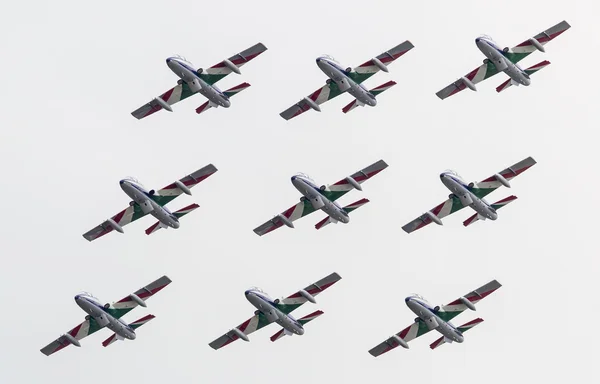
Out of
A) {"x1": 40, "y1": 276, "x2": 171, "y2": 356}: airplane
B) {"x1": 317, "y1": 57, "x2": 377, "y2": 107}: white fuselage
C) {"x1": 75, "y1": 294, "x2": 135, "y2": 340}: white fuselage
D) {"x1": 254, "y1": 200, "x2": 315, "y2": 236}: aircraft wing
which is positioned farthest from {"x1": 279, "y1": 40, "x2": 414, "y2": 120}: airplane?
{"x1": 75, "y1": 294, "x2": 135, "y2": 340}: white fuselage

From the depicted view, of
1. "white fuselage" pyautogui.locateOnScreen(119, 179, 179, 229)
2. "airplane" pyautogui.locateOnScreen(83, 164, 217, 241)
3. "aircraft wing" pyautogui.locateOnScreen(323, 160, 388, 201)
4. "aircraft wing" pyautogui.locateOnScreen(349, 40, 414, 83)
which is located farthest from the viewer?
"aircraft wing" pyautogui.locateOnScreen(323, 160, 388, 201)

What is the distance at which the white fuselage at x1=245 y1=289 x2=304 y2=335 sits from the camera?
591ft

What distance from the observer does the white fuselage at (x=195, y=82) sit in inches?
7067

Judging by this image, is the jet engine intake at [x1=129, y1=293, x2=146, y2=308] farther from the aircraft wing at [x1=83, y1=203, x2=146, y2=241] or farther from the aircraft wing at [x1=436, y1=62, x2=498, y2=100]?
the aircraft wing at [x1=436, y1=62, x2=498, y2=100]

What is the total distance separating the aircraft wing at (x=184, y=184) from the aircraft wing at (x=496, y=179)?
24249 mm

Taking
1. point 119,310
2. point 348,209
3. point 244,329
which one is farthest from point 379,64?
point 119,310

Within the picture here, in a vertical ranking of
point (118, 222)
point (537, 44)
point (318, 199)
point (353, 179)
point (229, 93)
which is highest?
point (537, 44)

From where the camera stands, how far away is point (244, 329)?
603 feet

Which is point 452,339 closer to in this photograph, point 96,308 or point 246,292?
point 246,292

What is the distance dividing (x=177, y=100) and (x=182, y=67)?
420 centimetres

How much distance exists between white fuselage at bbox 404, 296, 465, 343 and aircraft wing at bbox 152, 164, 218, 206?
849 inches

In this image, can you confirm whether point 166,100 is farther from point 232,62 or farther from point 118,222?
point 118,222

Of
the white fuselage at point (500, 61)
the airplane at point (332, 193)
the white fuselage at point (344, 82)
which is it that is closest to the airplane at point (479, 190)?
the airplane at point (332, 193)

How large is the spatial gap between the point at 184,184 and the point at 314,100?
→ 48.4 ft
